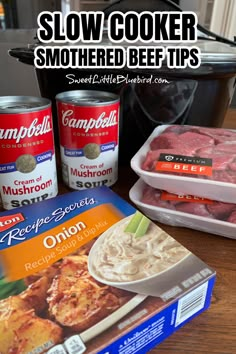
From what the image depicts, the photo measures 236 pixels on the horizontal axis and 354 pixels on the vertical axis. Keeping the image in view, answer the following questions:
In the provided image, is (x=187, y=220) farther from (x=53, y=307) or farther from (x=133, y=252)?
(x=53, y=307)

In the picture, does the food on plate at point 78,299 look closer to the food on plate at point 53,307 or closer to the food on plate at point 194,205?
the food on plate at point 53,307

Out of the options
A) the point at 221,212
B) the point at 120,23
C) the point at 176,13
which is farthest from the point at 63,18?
the point at 221,212

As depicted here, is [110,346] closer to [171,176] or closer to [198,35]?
[171,176]

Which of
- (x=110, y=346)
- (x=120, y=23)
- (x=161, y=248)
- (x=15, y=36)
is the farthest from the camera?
(x=15, y=36)

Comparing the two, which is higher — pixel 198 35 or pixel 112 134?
pixel 198 35

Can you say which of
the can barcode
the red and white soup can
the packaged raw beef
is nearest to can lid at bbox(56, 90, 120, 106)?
the red and white soup can

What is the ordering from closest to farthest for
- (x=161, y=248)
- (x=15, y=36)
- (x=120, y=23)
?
(x=161, y=248)
(x=120, y=23)
(x=15, y=36)

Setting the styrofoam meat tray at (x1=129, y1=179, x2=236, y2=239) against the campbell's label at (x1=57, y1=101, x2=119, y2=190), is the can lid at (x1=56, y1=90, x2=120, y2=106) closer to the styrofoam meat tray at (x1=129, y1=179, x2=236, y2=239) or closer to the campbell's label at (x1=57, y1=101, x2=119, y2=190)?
the campbell's label at (x1=57, y1=101, x2=119, y2=190)
